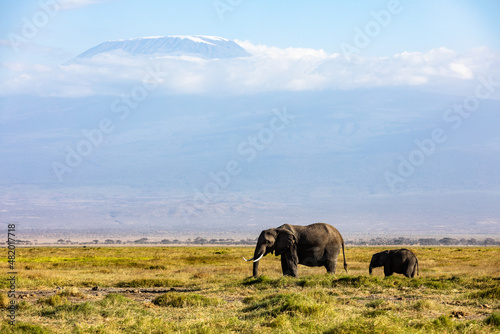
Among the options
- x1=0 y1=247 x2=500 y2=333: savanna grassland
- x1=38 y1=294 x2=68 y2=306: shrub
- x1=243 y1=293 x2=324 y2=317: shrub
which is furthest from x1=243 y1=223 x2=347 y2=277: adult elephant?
x1=38 y1=294 x2=68 y2=306: shrub

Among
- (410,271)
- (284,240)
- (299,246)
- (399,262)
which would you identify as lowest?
(410,271)

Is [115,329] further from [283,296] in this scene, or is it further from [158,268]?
[158,268]

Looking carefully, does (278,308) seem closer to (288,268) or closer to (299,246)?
(288,268)

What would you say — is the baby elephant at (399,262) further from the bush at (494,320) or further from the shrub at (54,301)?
the shrub at (54,301)

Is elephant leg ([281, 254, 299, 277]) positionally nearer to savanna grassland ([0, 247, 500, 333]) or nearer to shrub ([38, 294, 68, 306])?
savanna grassland ([0, 247, 500, 333])

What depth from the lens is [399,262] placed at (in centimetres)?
2922

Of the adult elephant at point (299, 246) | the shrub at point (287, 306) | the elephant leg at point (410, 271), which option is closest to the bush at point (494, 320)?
the shrub at point (287, 306)

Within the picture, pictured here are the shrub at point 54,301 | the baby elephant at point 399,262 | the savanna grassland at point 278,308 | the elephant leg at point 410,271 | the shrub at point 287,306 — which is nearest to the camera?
the savanna grassland at point 278,308

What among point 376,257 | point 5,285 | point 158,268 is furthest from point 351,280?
point 158,268

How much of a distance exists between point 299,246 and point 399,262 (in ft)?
17.1

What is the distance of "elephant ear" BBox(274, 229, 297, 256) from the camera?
28.7m

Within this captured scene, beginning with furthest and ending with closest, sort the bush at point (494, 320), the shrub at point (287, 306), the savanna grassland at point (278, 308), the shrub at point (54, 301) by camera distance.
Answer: the shrub at point (54, 301) → the shrub at point (287, 306) → the bush at point (494, 320) → the savanna grassland at point (278, 308)

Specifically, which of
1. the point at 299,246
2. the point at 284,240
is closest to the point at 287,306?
the point at 284,240

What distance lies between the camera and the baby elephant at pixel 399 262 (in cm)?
2898
